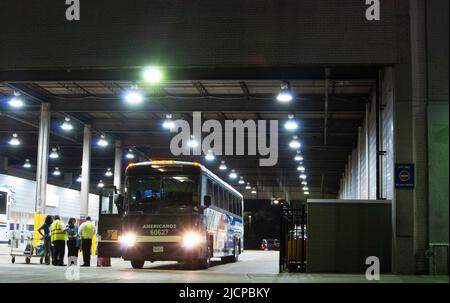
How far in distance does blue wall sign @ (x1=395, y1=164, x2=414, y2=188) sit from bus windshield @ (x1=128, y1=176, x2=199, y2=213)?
6376mm

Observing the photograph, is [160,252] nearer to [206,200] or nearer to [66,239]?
[206,200]

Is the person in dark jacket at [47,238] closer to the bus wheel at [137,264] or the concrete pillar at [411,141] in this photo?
the bus wheel at [137,264]

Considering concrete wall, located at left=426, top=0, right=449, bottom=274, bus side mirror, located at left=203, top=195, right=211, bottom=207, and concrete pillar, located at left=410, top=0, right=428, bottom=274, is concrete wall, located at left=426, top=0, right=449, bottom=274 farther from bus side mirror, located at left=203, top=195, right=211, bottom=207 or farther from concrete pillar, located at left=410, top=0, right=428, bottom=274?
bus side mirror, located at left=203, top=195, right=211, bottom=207

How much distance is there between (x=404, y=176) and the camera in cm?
1875

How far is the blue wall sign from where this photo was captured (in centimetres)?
1872

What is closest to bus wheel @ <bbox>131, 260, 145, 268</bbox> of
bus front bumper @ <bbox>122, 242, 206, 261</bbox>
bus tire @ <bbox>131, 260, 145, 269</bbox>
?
bus tire @ <bbox>131, 260, 145, 269</bbox>

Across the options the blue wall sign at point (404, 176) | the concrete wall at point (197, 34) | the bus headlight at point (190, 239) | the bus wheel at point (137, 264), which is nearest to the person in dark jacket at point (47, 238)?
the bus wheel at point (137, 264)


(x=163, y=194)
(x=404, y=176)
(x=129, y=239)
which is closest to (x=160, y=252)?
(x=129, y=239)

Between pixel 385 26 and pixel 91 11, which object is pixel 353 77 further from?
pixel 91 11

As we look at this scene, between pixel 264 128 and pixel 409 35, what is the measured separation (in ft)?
60.9

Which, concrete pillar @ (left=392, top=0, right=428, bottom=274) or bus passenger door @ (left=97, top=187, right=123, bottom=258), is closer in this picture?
concrete pillar @ (left=392, top=0, right=428, bottom=274)

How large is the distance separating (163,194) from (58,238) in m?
4.75
